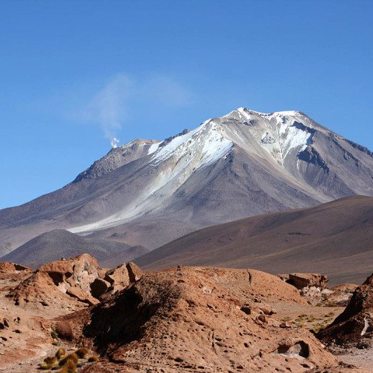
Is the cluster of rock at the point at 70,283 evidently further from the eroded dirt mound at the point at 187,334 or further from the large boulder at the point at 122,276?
the eroded dirt mound at the point at 187,334

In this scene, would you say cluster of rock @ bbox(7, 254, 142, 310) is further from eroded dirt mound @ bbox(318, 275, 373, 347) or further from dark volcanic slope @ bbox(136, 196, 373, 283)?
dark volcanic slope @ bbox(136, 196, 373, 283)

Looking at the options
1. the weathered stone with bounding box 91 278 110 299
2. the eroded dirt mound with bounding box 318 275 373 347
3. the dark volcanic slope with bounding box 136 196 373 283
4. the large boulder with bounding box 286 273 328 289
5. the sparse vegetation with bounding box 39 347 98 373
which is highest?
the dark volcanic slope with bounding box 136 196 373 283

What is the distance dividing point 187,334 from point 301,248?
486 ft

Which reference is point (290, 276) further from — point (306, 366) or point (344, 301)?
point (306, 366)

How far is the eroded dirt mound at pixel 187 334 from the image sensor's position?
15.4m

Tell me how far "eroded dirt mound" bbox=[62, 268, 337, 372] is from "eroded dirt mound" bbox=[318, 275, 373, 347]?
2035 millimetres

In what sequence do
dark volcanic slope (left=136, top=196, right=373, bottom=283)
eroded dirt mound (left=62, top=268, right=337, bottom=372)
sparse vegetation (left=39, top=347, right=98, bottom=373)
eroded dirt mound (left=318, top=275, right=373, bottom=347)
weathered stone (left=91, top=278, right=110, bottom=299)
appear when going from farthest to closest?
dark volcanic slope (left=136, top=196, right=373, bottom=283) → weathered stone (left=91, top=278, right=110, bottom=299) → eroded dirt mound (left=318, top=275, right=373, bottom=347) → sparse vegetation (left=39, top=347, right=98, bottom=373) → eroded dirt mound (left=62, top=268, right=337, bottom=372)

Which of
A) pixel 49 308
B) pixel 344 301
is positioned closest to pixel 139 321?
pixel 49 308

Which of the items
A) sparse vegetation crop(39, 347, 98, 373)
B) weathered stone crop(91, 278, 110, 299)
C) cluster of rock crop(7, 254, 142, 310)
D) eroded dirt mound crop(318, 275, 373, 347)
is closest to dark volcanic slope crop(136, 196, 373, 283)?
cluster of rock crop(7, 254, 142, 310)

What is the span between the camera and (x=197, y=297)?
A: 55.4ft

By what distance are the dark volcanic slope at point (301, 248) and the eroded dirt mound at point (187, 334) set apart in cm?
9665

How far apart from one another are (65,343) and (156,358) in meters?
3.79

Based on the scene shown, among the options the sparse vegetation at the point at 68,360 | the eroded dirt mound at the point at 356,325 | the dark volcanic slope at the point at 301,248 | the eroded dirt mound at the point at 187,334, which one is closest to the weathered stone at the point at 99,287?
the eroded dirt mound at the point at 356,325

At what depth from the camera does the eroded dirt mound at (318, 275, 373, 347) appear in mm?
19688
